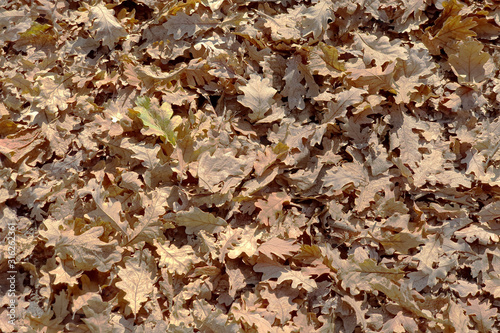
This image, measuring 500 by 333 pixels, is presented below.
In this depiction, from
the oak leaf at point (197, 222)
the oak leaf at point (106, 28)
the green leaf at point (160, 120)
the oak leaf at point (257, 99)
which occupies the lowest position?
the oak leaf at point (197, 222)

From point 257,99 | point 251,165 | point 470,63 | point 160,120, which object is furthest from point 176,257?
point 470,63

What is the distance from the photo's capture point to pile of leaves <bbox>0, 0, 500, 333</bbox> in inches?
66.7

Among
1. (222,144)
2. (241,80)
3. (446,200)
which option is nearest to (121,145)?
(222,144)

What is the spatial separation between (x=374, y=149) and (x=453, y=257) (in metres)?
0.61

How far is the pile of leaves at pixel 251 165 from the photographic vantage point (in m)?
1.69

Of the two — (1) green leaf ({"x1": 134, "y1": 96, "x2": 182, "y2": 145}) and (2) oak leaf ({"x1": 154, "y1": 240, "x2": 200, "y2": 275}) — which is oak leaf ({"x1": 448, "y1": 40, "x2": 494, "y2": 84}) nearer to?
(1) green leaf ({"x1": 134, "y1": 96, "x2": 182, "y2": 145})

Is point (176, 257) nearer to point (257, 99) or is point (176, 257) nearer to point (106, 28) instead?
point (257, 99)

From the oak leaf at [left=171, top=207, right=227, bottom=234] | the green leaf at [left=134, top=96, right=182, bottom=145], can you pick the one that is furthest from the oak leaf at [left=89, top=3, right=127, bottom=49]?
the oak leaf at [left=171, top=207, right=227, bottom=234]

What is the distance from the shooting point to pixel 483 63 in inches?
84.0

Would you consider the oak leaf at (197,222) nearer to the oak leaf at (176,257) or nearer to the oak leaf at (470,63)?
the oak leaf at (176,257)

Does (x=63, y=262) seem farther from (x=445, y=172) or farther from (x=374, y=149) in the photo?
(x=445, y=172)

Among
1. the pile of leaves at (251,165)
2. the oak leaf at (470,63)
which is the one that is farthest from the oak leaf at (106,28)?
the oak leaf at (470,63)

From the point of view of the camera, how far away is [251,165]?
1958mm

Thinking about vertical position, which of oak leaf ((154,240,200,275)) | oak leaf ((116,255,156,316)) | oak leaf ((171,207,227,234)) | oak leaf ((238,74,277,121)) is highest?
oak leaf ((238,74,277,121))
